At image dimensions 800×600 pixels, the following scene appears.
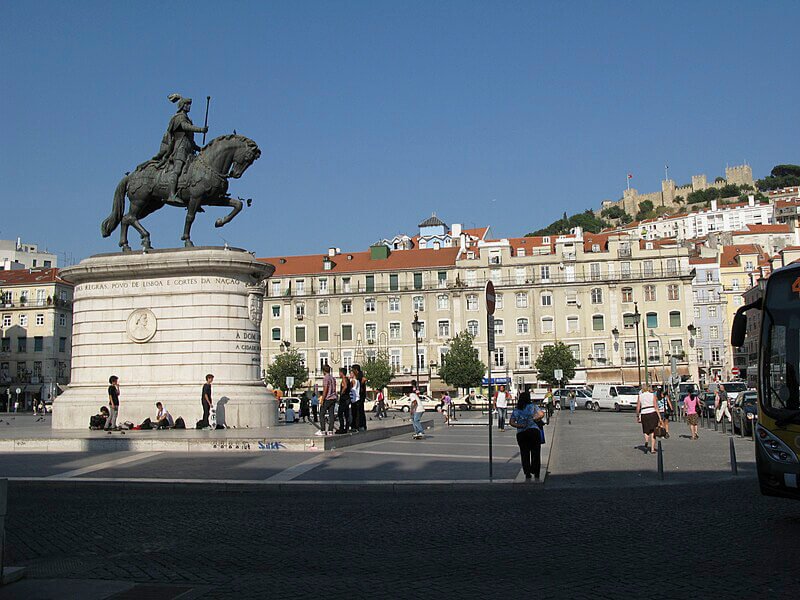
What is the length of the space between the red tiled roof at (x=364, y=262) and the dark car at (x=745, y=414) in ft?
184

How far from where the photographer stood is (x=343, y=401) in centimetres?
2327

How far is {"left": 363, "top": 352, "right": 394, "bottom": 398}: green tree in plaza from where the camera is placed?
78.9 metres

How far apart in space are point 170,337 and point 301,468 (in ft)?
33.9

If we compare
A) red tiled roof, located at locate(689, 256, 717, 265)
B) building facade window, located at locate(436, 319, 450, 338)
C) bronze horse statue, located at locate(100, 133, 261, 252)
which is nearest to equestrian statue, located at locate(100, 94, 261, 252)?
bronze horse statue, located at locate(100, 133, 261, 252)

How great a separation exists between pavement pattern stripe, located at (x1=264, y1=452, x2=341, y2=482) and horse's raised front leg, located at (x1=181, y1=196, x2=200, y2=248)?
1023 centimetres

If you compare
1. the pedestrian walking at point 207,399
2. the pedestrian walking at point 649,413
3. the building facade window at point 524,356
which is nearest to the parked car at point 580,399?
the building facade window at point 524,356

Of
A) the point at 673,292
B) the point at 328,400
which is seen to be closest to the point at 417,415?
the point at 328,400

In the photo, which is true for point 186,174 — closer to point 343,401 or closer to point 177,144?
point 177,144

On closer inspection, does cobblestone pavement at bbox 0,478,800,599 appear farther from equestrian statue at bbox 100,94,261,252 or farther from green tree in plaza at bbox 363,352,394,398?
green tree in plaza at bbox 363,352,394,398

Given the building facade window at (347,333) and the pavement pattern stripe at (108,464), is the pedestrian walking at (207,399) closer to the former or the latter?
the pavement pattern stripe at (108,464)

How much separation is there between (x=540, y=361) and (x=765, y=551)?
71.3 m

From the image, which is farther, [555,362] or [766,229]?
[766,229]

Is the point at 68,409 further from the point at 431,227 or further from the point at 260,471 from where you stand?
the point at 431,227

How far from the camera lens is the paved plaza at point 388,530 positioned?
7.57 m
